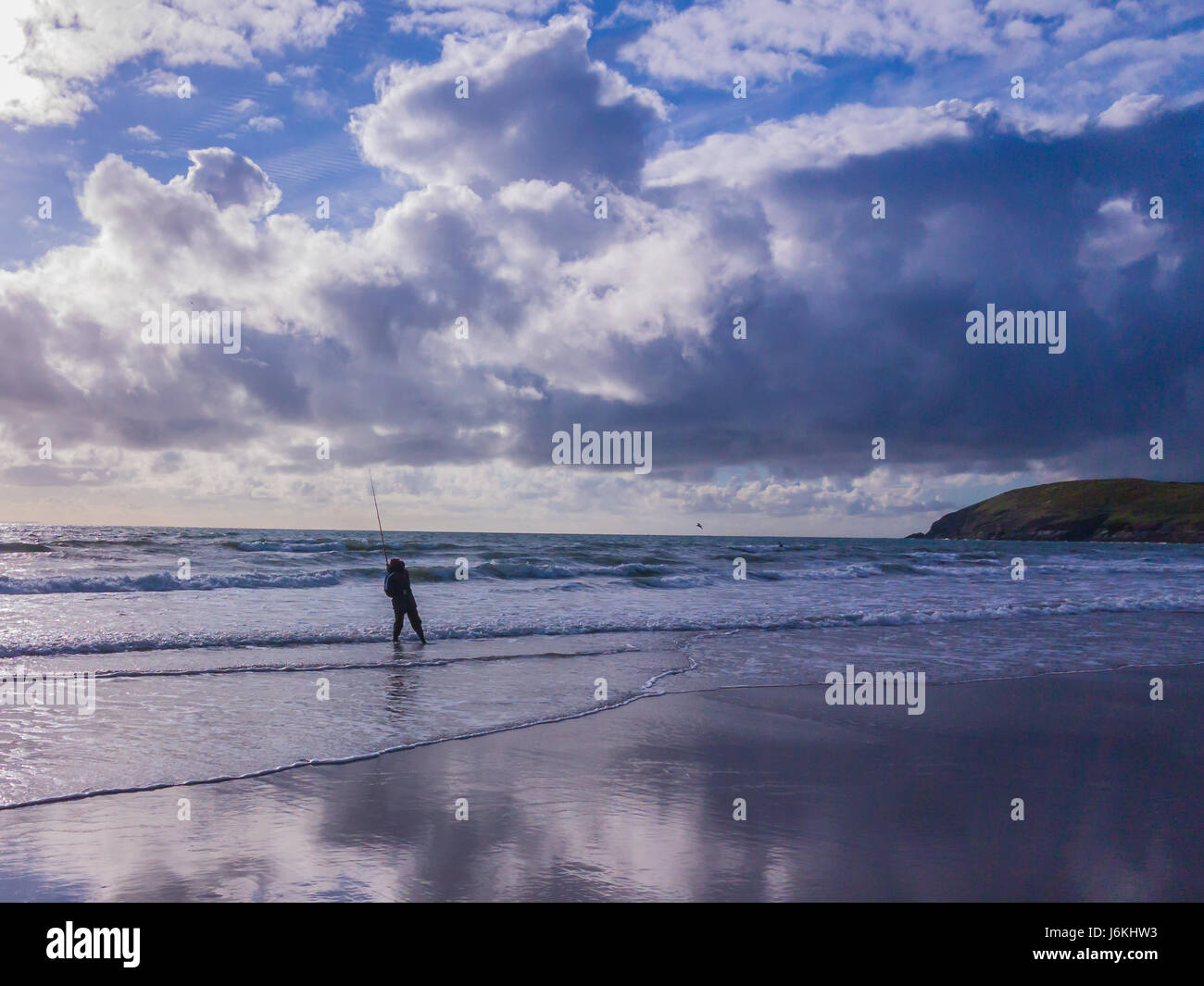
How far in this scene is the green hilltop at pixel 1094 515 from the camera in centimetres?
11538

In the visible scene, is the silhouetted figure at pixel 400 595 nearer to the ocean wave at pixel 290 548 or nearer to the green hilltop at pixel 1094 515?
the ocean wave at pixel 290 548

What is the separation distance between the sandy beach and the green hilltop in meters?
127

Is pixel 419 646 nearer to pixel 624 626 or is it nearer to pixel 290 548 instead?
pixel 624 626

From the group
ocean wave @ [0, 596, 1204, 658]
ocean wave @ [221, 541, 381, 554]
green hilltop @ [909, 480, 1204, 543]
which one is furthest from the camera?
green hilltop @ [909, 480, 1204, 543]

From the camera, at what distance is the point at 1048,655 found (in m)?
14.5

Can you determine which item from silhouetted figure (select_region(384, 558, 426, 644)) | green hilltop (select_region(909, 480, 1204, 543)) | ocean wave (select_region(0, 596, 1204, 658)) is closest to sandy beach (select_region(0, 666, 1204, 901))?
silhouetted figure (select_region(384, 558, 426, 644))

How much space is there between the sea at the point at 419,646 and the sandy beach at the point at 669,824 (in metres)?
1.07

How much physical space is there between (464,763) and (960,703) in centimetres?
652

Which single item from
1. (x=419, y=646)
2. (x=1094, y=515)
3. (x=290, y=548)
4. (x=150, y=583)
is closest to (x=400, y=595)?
(x=419, y=646)

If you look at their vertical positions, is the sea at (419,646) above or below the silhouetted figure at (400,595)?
below

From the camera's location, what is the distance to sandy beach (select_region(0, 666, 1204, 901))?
4438 mm

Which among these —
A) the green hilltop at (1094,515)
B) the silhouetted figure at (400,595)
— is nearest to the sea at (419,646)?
the silhouetted figure at (400,595)

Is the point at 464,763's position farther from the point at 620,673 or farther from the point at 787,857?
the point at 620,673

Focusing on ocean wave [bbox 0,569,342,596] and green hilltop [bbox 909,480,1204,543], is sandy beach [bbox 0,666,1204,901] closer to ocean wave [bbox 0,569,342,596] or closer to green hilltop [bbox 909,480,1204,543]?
ocean wave [bbox 0,569,342,596]
